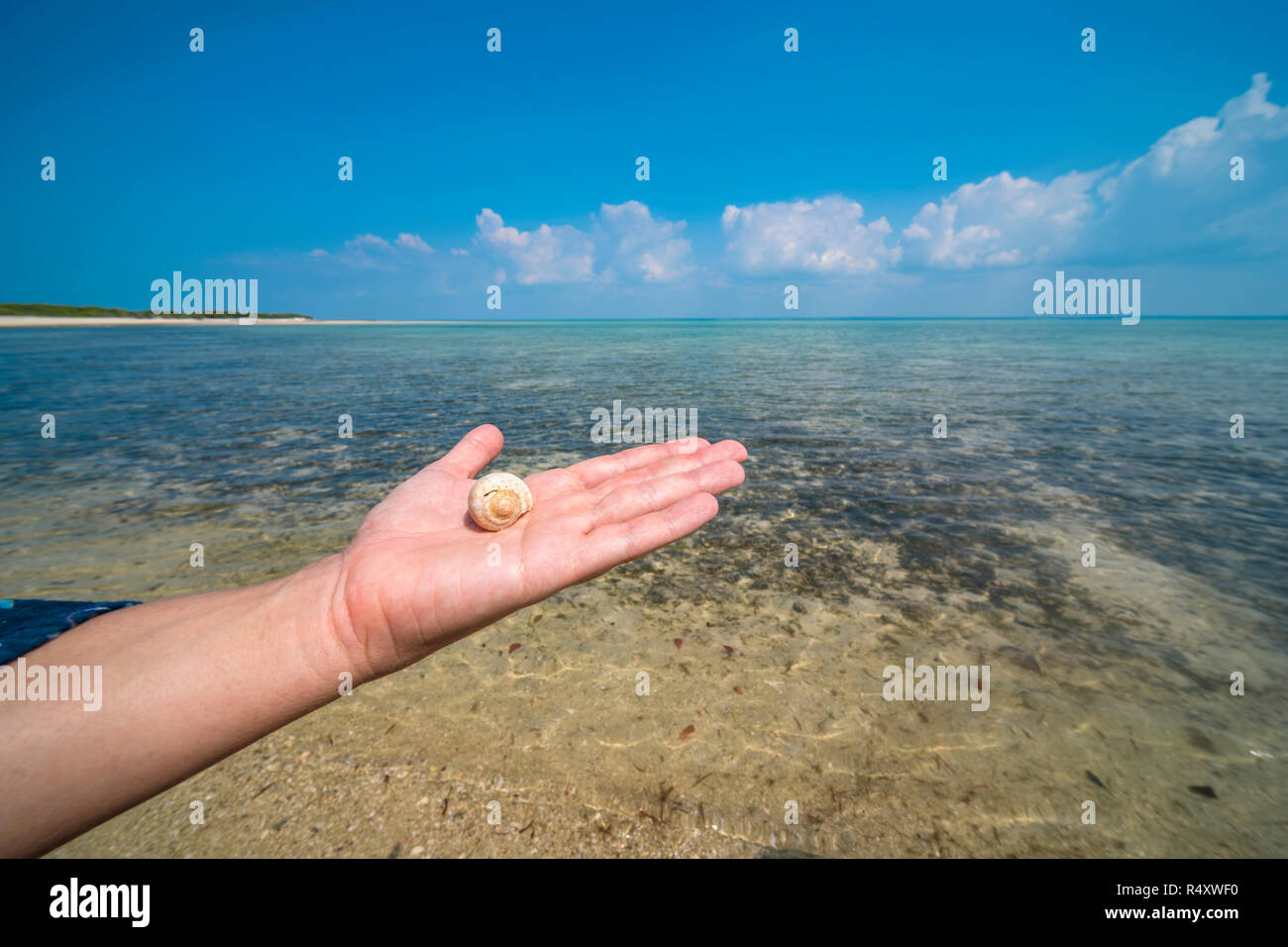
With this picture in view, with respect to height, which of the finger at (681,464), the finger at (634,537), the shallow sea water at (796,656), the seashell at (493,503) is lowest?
the shallow sea water at (796,656)

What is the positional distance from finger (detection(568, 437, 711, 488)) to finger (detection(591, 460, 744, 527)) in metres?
0.55

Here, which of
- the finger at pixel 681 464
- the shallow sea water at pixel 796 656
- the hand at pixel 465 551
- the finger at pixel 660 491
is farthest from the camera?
the finger at pixel 681 464

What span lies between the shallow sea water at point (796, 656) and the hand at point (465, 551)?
1.42 m

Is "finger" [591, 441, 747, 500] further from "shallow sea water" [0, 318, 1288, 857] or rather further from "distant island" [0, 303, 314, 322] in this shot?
"distant island" [0, 303, 314, 322]

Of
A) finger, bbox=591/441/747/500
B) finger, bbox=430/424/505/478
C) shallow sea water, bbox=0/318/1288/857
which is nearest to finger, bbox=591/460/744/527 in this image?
finger, bbox=591/441/747/500

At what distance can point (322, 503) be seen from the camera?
28.3ft

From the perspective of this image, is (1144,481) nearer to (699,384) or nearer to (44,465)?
(699,384)

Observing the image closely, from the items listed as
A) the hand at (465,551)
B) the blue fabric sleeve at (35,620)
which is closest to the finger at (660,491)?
the hand at (465,551)

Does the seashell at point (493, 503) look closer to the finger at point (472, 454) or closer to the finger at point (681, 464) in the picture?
the finger at point (472, 454)

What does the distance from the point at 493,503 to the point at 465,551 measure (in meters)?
0.64

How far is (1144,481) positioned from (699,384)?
1488cm

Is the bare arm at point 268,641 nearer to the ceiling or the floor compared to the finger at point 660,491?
nearer to the floor

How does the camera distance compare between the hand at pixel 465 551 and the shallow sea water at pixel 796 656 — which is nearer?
the hand at pixel 465 551

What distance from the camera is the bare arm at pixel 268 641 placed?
2.15 meters
